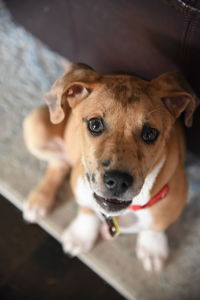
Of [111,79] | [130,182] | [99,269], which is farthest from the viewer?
[99,269]

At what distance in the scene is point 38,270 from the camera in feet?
6.95

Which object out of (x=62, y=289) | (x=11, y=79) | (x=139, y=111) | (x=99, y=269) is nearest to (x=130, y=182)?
(x=139, y=111)

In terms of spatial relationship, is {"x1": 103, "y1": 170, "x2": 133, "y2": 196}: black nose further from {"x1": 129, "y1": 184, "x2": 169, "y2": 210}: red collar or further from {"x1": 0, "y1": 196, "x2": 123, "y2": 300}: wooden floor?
{"x1": 0, "y1": 196, "x2": 123, "y2": 300}: wooden floor

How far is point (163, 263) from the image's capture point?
206 centimetres

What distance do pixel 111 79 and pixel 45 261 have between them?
3.55 ft

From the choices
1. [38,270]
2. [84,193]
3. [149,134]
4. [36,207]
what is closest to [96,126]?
[149,134]

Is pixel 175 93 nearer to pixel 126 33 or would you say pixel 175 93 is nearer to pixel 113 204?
pixel 113 204

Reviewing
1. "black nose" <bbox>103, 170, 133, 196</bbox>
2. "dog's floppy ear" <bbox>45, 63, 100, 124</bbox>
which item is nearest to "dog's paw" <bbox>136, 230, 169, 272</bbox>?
"black nose" <bbox>103, 170, 133, 196</bbox>

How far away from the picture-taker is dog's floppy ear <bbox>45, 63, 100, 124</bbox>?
5.28 feet

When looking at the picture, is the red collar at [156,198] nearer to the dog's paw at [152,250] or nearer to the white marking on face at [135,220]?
the white marking on face at [135,220]

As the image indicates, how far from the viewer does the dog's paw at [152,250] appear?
→ 6.69ft

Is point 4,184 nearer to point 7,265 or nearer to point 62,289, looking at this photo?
point 7,265

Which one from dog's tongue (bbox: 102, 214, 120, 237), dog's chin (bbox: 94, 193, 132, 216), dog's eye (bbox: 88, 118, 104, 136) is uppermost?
dog's eye (bbox: 88, 118, 104, 136)

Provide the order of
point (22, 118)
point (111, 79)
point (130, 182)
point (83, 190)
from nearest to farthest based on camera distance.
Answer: point (130, 182) → point (111, 79) → point (83, 190) → point (22, 118)
